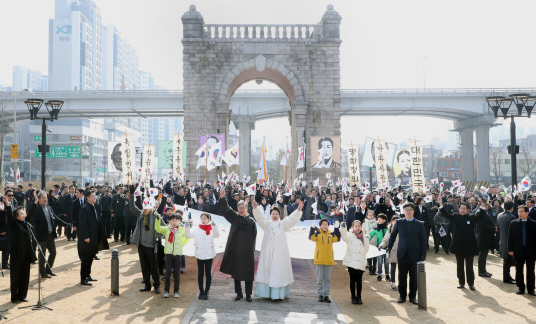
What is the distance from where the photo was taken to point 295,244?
11844 millimetres

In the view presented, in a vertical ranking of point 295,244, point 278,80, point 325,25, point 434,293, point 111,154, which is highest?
point 325,25

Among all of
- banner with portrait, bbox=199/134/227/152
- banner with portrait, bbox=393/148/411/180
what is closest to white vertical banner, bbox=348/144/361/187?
banner with portrait, bbox=393/148/411/180

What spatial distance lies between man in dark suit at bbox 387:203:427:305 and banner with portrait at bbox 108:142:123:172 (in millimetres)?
17960

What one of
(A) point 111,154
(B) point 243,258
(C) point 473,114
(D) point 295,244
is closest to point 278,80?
(A) point 111,154

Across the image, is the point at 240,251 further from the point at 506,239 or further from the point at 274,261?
the point at 506,239

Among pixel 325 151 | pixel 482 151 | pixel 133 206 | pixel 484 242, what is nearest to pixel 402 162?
pixel 325 151

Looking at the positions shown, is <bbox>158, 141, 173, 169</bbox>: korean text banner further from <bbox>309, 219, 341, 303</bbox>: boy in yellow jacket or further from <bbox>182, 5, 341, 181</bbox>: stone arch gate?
<bbox>309, 219, 341, 303</bbox>: boy in yellow jacket

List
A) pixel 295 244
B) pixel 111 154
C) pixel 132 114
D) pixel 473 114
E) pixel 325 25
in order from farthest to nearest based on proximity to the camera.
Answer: pixel 132 114 → pixel 473 114 → pixel 325 25 → pixel 111 154 → pixel 295 244

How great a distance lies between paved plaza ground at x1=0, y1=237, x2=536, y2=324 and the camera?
8125 mm

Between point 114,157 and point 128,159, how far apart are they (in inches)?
86.4

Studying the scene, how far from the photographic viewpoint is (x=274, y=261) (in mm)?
9203

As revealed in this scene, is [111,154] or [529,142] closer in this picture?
[111,154]

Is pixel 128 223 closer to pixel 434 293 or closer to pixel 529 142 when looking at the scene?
pixel 434 293

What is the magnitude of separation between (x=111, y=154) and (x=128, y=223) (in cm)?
926
